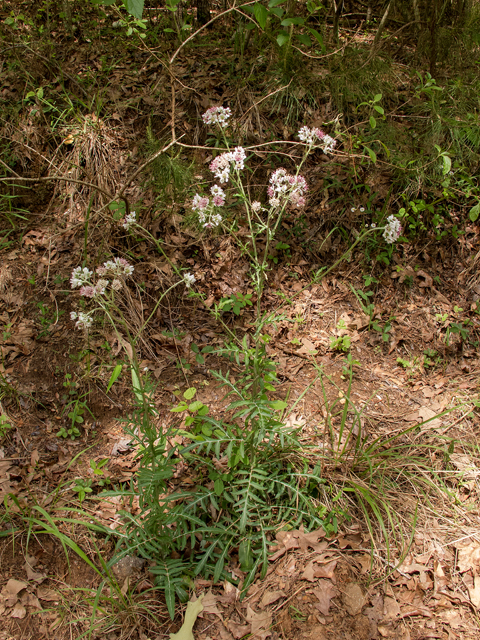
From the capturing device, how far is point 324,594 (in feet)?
5.75

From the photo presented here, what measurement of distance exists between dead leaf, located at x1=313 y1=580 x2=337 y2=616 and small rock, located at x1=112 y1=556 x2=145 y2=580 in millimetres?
892

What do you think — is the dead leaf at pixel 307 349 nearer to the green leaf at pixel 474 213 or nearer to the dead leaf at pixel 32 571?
the green leaf at pixel 474 213

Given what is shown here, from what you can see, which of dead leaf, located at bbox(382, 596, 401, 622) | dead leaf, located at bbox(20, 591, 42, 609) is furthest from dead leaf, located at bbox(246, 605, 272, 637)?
dead leaf, located at bbox(20, 591, 42, 609)

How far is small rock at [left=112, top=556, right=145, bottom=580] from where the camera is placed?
2.02 m

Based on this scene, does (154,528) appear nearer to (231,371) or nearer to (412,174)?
(231,371)

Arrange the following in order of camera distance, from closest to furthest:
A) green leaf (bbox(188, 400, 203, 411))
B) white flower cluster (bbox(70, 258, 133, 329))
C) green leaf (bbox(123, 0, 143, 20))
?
green leaf (bbox(123, 0, 143, 20)) < white flower cluster (bbox(70, 258, 133, 329)) < green leaf (bbox(188, 400, 203, 411))

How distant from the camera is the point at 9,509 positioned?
7.09 ft

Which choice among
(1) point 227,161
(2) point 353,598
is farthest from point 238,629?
(1) point 227,161

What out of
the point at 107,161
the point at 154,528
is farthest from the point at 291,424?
the point at 107,161

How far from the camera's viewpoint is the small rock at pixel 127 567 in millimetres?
2021

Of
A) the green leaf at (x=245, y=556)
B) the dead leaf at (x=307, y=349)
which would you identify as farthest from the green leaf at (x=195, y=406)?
the dead leaf at (x=307, y=349)

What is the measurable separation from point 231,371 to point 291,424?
1.99 ft

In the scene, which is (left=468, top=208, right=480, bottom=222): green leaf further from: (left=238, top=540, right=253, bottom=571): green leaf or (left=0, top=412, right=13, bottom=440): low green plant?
(left=0, top=412, right=13, bottom=440): low green plant

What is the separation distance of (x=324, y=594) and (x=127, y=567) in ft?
3.25
